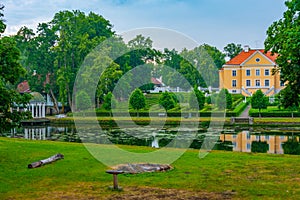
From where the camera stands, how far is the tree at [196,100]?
41.7 metres

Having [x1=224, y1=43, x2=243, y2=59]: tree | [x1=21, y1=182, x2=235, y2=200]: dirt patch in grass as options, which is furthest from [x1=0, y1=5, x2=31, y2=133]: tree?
[x1=224, y1=43, x2=243, y2=59]: tree

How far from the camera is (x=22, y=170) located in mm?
11523

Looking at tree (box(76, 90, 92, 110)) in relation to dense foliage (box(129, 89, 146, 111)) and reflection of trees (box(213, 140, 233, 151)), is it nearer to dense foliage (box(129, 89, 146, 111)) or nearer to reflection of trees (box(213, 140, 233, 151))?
dense foliage (box(129, 89, 146, 111))

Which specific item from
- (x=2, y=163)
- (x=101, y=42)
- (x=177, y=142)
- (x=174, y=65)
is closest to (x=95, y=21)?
(x=101, y=42)

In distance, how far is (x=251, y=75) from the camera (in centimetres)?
6066

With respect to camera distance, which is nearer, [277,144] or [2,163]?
[2,163]

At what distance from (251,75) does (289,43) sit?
52085 mm

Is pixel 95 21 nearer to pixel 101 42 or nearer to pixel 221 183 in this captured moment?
pixel 101 42

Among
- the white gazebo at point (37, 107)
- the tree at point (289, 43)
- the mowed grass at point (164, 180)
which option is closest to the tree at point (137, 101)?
the white gazebo at point (37, 107)

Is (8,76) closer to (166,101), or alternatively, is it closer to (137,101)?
(137,101)

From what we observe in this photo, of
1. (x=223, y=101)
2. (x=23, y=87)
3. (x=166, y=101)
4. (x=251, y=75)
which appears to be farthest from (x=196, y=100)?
(x=23, y=87)

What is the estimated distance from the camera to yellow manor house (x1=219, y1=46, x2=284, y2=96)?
59906 millimetres

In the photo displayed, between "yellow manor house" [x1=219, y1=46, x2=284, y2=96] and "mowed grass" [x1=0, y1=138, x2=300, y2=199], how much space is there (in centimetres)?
4808

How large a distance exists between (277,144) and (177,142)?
555cm
